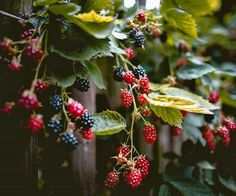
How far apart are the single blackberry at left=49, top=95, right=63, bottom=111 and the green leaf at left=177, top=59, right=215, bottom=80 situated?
0.79 metres

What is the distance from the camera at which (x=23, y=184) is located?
3.58 ft

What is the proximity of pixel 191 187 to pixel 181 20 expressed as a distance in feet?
2.44

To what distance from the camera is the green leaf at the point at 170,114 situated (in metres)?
1.17

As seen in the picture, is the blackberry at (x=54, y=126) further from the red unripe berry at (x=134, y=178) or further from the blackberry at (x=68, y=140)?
the red unripe berry at (x=134, y=178)

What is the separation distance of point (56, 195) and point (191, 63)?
Answer: 0.93 metres

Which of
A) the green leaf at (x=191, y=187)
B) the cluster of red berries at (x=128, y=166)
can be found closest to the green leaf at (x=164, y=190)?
the green leaf at (x=191, y=187)

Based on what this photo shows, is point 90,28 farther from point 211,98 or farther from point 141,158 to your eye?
point 211,98

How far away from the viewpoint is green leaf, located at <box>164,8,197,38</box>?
1.46 metres

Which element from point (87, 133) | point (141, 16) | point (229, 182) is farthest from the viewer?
point (229, 182)

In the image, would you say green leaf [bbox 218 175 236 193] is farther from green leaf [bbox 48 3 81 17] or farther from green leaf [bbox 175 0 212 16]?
green leaf [bbox 48 3 81 17]

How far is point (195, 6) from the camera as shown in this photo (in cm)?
172

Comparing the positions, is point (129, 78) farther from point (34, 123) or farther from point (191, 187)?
point (191, 187)

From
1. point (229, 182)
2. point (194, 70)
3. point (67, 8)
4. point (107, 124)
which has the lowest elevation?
point (229, 182)

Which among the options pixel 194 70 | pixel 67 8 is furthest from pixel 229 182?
pixel 67 8
